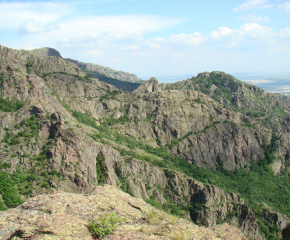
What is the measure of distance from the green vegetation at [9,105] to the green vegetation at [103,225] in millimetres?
61014

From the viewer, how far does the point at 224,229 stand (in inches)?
714

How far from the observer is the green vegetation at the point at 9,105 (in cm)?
6444

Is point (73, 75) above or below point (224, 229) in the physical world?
above

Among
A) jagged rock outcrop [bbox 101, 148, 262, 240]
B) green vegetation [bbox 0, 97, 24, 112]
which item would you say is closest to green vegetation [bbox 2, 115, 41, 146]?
green vegetation [bbox 0, 97, 24, 112]

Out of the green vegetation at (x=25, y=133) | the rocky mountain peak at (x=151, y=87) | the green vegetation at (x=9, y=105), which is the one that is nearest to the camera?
the green vegetation at (x=25, y=133)

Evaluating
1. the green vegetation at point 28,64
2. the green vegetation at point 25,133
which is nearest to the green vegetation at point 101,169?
the green vegetation at point 25,133

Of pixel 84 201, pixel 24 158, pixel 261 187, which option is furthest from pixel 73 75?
pixel 84 201

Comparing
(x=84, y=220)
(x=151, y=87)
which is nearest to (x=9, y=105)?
(x=84, y=220)

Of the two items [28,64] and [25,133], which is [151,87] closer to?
[28,64]

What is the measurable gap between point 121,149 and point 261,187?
2310 inches

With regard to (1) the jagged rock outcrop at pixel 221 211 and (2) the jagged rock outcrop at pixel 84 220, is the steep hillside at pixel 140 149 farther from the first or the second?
(2) the jagged rock outcrop at pixel 84 220

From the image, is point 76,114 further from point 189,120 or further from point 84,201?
point 84,201

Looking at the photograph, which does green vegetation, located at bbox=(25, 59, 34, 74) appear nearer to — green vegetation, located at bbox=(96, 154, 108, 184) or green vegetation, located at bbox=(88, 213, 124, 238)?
green vegetation, located at bbox=(96, 154, 108, 184)

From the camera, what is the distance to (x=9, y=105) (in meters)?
66.7
